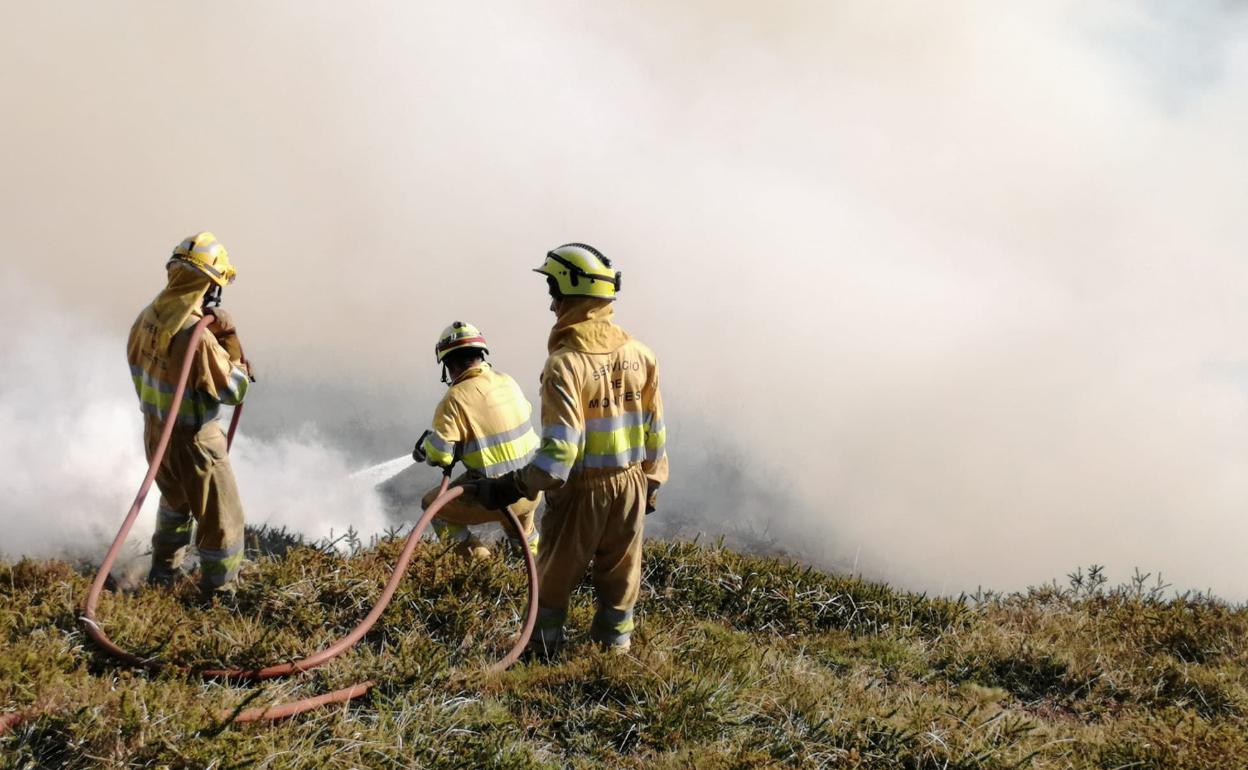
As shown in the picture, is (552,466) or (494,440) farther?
(494,440)

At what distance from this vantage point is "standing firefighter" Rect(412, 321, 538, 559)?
6.81 metres

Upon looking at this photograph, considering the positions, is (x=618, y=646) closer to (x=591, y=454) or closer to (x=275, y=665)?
(x=591, y=454)

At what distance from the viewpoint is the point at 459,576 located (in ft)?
21.3

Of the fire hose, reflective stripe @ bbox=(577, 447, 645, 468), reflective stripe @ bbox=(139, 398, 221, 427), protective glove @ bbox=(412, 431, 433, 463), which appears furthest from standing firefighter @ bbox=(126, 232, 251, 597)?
reflective stripe @ bbox=(577, 447, 645, 468)

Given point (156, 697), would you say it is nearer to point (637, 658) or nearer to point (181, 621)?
point (181, 621)

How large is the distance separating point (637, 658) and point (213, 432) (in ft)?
10.6

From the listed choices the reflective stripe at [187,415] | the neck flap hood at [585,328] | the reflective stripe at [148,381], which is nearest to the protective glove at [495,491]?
the neck flap hood at [585,328]

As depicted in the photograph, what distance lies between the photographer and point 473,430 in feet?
22.7

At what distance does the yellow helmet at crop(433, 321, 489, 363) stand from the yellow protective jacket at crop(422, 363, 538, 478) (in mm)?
192

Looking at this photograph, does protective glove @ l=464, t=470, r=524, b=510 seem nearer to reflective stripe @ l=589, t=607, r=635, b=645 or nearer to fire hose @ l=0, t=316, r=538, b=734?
fire hose @ l=0, t=316, r=538, b=734

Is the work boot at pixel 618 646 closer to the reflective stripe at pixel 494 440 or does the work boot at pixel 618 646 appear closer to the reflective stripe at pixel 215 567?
the reflective stripe at pixel 494 440

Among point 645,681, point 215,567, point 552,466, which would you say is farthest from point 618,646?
point 215,567

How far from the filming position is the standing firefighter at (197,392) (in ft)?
20.6

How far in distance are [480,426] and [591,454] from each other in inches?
63.2
